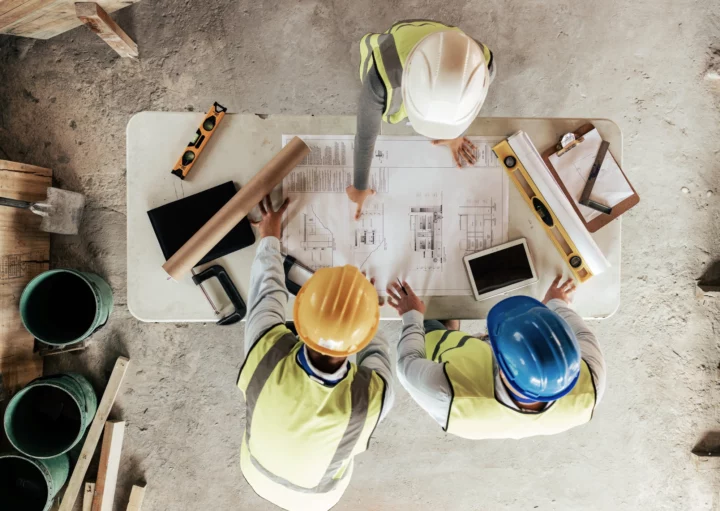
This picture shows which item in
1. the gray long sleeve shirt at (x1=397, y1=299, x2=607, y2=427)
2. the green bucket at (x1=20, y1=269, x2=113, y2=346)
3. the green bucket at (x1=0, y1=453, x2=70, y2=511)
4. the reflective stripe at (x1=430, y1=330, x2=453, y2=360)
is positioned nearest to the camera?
the gray long sleeve shirt at (x1=397, y1=299, x2=607, y2=427)

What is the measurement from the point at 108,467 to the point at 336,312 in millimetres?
1871

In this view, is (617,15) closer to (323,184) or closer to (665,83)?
(665,83)

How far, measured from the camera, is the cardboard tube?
161cm

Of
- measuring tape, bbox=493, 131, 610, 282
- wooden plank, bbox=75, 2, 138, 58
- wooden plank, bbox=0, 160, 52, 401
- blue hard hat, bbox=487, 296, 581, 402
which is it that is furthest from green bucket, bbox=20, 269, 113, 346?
measuring tape, bbox=493, 131, 610, 282

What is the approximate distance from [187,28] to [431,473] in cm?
287

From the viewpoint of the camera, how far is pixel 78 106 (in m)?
2.47

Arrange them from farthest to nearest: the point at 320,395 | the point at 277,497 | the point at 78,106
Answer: the point at 78,106 → the point at 277,497 → the point at 320,395

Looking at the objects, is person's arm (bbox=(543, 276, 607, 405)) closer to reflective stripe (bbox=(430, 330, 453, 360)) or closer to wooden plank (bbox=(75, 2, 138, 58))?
reflective stripe (bbox=(430, 330, 453, 360))

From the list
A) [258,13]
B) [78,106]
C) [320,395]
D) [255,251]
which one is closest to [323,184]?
[255,251]

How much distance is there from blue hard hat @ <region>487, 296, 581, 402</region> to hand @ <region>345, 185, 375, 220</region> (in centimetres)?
66

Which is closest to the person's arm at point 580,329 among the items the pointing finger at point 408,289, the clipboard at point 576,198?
the clipboard at point 576,198

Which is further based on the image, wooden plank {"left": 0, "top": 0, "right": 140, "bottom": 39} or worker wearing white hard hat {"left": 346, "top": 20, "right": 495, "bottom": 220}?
wooden plank {"left": 0, "top": 0, "right": 140, "bottom": 39}

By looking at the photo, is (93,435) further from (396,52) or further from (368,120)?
(396,52)

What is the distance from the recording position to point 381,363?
5.59 feet
